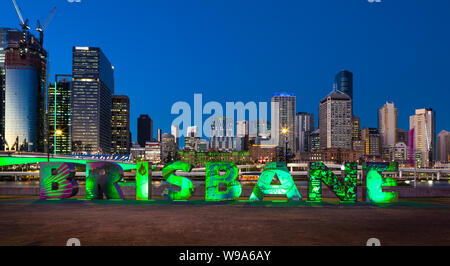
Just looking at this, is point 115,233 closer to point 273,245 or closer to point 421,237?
point 273,245

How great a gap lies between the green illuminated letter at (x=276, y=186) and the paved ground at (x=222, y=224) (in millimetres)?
1633

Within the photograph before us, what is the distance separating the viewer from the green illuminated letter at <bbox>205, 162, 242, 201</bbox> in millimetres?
22688

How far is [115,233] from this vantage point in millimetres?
12625

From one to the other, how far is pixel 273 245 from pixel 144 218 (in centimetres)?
787

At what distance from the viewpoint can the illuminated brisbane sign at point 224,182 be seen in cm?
2252

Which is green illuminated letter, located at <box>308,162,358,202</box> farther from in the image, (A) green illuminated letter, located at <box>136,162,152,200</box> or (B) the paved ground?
(A) green illuminated letter, located at <box>136,162,152,200</box>

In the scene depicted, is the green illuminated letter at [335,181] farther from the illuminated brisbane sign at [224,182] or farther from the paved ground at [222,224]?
the paved ground at [222,224]

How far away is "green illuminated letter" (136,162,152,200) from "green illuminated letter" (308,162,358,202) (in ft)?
40.3

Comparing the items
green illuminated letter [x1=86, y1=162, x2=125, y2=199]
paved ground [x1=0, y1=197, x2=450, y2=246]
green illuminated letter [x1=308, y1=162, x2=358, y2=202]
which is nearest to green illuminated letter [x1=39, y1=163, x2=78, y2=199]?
green illuminated letter [x1=86, y1=162, x2=125, y2=199]

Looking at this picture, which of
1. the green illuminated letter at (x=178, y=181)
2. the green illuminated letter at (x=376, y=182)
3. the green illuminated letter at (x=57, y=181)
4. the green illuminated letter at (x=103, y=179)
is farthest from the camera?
the green illuminated letter at (x=57, y=181)

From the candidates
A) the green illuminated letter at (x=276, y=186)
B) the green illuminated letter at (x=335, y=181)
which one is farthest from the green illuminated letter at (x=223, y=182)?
the green illuminated letter at (x=335, y=181)

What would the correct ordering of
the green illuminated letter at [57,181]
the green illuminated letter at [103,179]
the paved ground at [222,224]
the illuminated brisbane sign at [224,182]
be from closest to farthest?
the paved ground at [222,224]
the illuminated brisbane sign at [224,182]
the green illuminated letter at [103,179]
the green illuminated letter at [57,181]

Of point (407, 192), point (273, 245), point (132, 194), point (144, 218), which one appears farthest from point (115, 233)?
point (407, 192)
